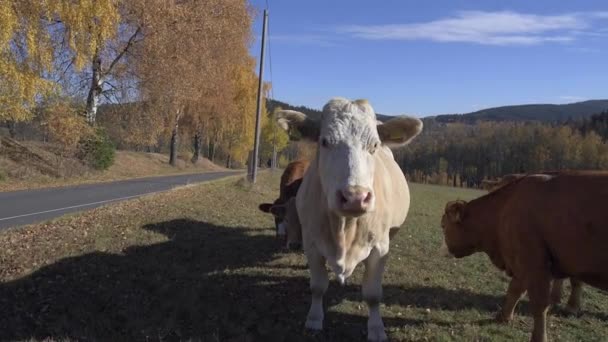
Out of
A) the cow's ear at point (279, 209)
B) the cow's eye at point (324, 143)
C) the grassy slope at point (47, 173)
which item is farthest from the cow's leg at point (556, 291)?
the grassy slope at point (47, 173)

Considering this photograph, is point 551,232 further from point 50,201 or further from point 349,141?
point 50,201

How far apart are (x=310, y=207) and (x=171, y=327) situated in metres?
2.14

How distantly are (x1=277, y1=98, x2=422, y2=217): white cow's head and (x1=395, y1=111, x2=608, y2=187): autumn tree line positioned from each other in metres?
89.1

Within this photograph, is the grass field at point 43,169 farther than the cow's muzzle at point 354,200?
Yes

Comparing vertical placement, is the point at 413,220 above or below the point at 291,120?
below

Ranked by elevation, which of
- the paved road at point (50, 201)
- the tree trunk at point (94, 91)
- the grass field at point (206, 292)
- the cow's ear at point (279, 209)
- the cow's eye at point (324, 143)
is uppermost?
the tree trunk at point (94, 91)

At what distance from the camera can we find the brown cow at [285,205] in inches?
323

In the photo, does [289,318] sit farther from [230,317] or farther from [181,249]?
[181,249]

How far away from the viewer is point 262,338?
545 cm

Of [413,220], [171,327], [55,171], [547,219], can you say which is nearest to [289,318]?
[171,327]

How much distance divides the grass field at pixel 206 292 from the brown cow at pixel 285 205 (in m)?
0.46

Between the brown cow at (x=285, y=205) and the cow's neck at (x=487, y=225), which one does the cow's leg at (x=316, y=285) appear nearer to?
the cow's neck at (x=487, y=225)

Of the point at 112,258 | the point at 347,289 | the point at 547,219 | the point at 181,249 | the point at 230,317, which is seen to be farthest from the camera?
the point at 181,249

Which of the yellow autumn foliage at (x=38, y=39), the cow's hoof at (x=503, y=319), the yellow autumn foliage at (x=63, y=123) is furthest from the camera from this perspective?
the yellow autumn foliage at (x=63, y=123)
